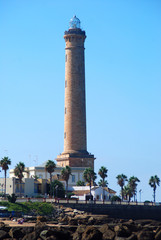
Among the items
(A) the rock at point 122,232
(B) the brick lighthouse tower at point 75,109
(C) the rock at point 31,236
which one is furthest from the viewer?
(B) the brick lighthouse tower at point 75,109

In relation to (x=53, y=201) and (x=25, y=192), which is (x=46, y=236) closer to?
(x=53, y=201)

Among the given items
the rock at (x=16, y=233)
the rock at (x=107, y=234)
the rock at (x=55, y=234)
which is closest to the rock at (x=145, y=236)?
the rock at (x=107, y=234)

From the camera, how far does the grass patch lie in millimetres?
84000

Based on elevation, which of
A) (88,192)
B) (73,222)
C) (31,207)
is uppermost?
(88,192)

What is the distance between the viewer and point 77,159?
12244 centimetres

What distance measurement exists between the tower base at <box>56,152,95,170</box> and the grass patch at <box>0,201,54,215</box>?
111ft

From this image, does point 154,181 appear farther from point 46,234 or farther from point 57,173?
point 46,234

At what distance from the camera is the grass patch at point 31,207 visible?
276 ft

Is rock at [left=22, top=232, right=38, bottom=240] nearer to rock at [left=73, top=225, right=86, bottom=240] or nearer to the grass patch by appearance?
rock at [left=73, top=225, right=86, bottom=240]

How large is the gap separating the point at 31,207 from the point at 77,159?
36.9 m

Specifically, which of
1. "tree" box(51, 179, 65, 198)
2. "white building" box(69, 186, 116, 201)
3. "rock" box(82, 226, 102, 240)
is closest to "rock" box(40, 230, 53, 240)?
"rock" box(82, 226, 102, 240)

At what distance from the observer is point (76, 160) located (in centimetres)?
12238

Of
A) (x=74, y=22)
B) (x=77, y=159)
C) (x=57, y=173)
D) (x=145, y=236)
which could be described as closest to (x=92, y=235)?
(x=145, y=236)

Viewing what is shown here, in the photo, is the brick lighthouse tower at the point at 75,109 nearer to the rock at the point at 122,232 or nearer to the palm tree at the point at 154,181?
the palm tree at the point at 154,181
